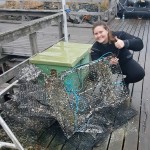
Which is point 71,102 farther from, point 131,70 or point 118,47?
point 131,70

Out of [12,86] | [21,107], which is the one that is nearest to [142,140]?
[21,107]

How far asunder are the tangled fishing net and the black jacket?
0.77 feet

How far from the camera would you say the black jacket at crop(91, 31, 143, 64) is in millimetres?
3385

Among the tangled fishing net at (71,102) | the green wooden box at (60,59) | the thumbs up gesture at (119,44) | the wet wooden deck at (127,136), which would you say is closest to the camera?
the tangled fishing net at (71,102)

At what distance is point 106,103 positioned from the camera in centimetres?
309

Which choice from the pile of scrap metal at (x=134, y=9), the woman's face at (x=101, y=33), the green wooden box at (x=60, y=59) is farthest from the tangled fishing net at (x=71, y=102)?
the pile of scrap metal at (x=134, y=9)

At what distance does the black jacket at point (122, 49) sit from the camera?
133 inches

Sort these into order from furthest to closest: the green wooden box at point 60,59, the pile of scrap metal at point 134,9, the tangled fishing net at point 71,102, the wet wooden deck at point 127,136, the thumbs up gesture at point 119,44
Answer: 1. the pile of scrap metal at point 134,9
2. the green wooden box at point 60,59
3. the thumbs up gesture at point 119,44
4. the wet wooden deck at point 127,136
5. the tangled fishing net at point 71,102

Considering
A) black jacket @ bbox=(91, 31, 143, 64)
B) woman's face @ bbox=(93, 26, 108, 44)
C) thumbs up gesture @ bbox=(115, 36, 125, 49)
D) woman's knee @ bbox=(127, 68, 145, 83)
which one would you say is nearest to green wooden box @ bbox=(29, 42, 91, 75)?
black jacket @ bbox=(91, 31, 143, 64)

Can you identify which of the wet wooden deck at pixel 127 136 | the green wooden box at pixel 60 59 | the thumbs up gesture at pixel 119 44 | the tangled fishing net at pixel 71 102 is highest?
the thumbs up gesture at pixel 119 44

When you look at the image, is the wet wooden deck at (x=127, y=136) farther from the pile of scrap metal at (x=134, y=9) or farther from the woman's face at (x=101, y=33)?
the pile of scrap metal at (x=134, y=9)

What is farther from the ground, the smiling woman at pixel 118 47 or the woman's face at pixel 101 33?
the woman's face at pixel 101 33

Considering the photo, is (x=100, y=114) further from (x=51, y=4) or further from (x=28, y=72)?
(x=51, y=4)

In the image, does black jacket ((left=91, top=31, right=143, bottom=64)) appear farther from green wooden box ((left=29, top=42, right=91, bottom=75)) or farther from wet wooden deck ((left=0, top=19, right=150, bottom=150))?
wet wooden deck ((left=0, top=19, right=150, bottom=150))
